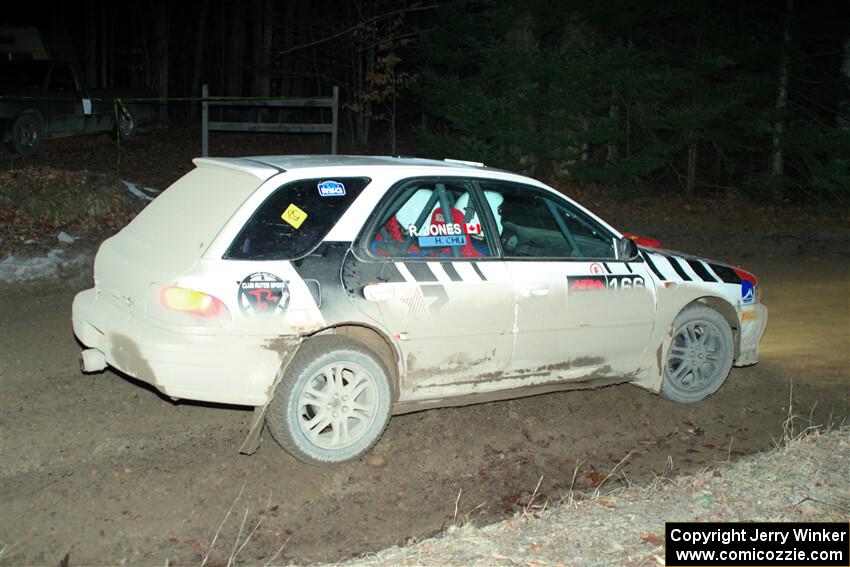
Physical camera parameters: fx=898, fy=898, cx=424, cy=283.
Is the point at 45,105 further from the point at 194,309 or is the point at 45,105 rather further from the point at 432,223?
the point at 194,309

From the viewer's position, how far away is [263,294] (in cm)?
504

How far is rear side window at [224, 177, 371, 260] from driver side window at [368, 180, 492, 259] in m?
0.30

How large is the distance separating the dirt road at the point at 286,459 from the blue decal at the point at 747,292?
798mm

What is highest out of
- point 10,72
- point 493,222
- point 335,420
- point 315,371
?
point 10,72

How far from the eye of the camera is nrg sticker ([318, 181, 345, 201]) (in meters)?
5.44

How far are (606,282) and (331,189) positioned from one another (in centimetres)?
202

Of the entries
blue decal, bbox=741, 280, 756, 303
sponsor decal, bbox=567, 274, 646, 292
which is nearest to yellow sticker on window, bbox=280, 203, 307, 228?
sponsor decal, bbox=567, 274, 646, 292

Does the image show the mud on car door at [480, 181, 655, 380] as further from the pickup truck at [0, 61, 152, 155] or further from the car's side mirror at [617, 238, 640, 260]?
the pickup truck at [0, 61, 152, 155]

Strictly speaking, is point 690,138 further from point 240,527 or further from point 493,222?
point 240,527

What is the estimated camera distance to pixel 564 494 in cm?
526

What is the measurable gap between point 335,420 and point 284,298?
2.64 ft

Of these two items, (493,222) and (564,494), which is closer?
(564,494)

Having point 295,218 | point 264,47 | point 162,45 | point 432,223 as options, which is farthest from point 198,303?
point 162,45

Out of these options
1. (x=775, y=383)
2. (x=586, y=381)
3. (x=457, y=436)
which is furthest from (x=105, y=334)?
(x=775, y=383)
